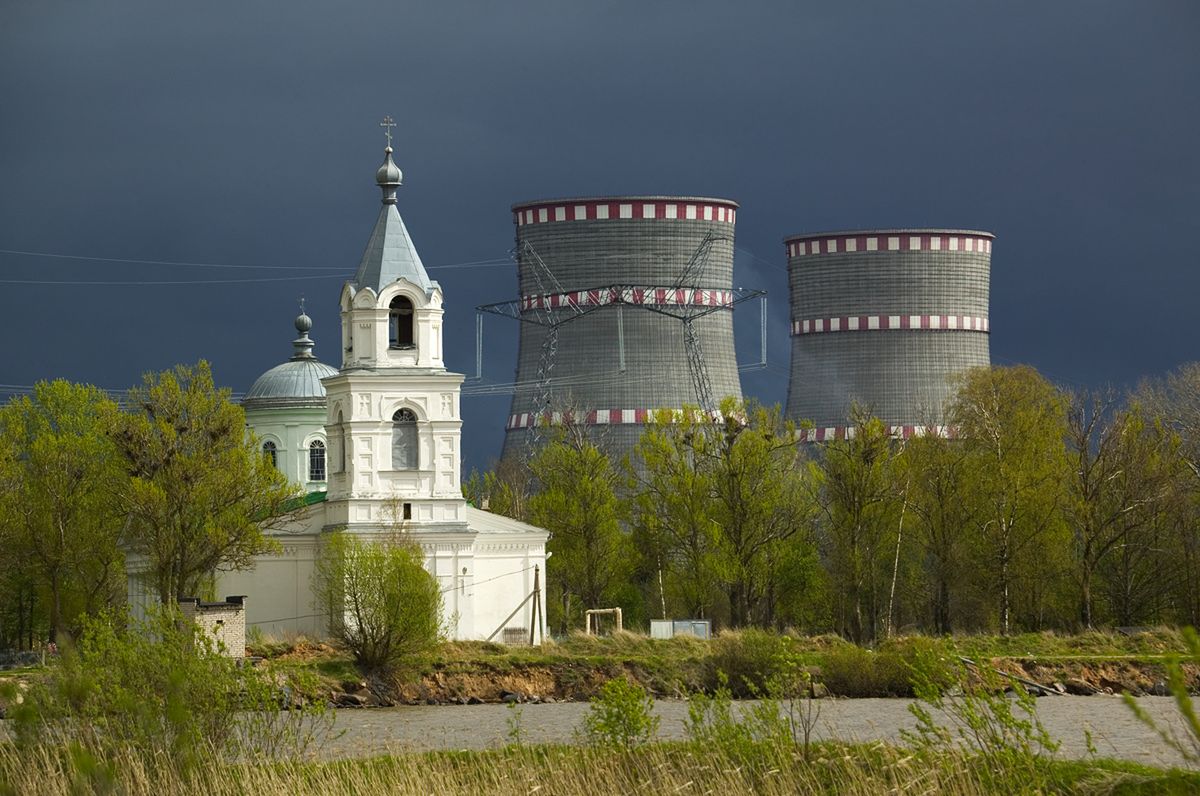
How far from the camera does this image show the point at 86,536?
139 ft

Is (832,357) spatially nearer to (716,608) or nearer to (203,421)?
(716,608)

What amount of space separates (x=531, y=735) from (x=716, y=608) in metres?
24.9

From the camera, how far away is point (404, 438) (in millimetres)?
41781

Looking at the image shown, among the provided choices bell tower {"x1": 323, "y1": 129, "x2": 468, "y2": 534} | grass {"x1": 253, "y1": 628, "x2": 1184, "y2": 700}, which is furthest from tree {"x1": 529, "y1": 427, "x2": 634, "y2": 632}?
grass {"x1": 253, "y1": 628, "x2": 1184, "y2": 700}

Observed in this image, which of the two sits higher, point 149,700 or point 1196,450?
point 1196,450

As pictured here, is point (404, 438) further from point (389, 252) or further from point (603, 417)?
point (603, 417)

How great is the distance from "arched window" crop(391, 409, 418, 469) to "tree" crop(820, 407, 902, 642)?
9296 mm

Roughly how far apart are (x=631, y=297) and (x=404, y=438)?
23.4 m

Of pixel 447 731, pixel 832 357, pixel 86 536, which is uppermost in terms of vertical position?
pixel 832 357

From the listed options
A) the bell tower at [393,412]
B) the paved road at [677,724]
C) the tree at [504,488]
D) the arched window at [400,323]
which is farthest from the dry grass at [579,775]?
the tree at [504,488]

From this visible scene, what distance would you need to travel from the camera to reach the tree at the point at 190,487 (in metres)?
38.9

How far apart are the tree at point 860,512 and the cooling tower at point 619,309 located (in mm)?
18664

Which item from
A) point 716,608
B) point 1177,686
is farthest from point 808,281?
point 1177,686

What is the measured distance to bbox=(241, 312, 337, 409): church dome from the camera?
4962 centimetres
